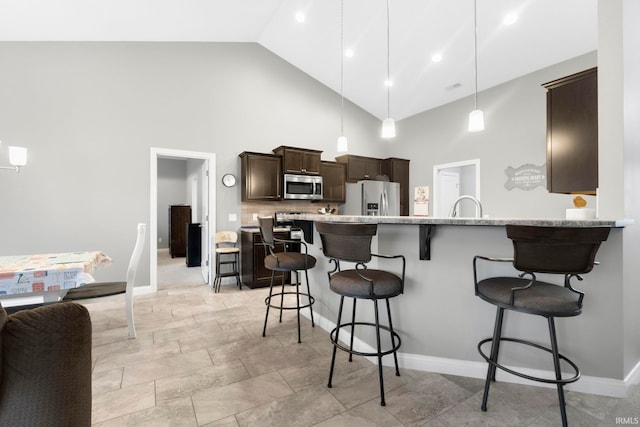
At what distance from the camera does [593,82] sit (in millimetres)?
2061

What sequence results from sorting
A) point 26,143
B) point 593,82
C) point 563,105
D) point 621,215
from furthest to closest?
point 26,143 → point 563,105 → point 593,82 → point 621,215

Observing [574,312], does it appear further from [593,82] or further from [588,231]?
[593,82]

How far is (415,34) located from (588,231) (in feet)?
12.4

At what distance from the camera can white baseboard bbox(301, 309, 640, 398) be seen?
1.74 meters

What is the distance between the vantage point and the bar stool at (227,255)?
169 inches

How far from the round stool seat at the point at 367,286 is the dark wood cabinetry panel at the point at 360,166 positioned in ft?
12.8

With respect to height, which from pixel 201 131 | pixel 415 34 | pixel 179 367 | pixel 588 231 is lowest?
pixel 179 367

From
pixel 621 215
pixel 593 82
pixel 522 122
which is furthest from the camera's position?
pixel 522 122

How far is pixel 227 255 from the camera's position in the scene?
4.71 meters

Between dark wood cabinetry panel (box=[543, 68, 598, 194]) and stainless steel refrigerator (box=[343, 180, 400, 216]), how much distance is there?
128 inches

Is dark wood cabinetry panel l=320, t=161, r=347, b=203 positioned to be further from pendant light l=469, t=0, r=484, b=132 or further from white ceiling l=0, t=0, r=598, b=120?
pendant light l=469, t=0, r=484, b=132

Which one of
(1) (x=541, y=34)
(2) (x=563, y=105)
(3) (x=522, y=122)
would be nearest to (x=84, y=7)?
(2) (x=563, y=105)

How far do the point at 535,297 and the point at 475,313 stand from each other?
533 mm

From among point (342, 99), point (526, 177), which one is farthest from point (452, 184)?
point (342, 99)
